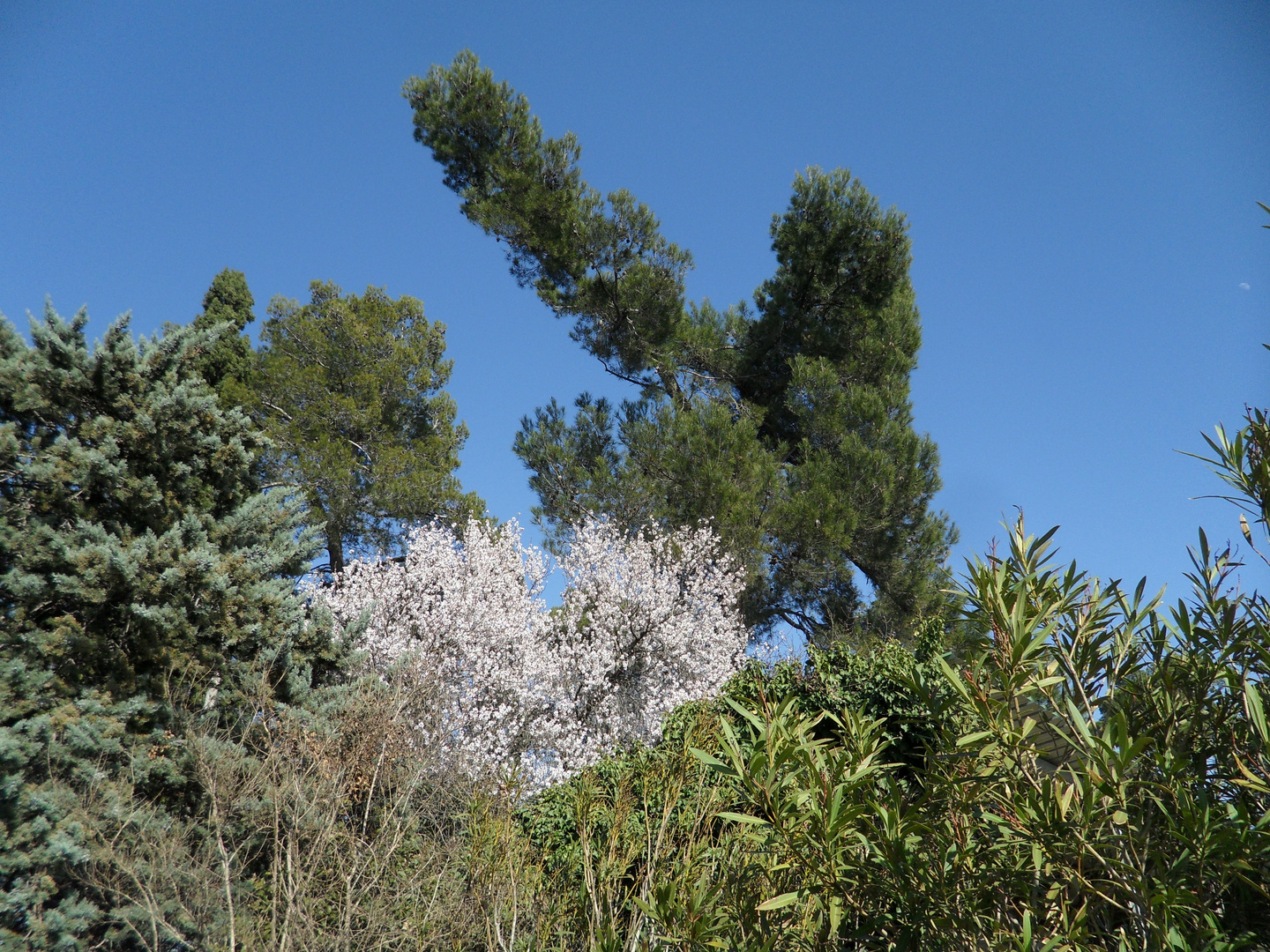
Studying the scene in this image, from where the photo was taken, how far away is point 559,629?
12.6 metres

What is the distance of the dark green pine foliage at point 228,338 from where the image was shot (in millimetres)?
15328

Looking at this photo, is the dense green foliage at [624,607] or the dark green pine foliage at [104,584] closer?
the dense green foliage at [624,607]

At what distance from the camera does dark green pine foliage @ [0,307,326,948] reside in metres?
5.31

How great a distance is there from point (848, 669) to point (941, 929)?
564 cm

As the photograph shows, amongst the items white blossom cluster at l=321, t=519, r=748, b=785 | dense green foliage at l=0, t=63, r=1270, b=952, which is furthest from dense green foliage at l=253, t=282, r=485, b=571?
white blossom cluster at l=321, t=519, r=748, b=785

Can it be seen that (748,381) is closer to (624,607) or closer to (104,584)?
(624,607)

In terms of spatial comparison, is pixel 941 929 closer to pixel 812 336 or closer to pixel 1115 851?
pixel 1115 851

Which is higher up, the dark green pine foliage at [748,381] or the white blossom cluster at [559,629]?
the dark green pine foliage at [748,381]

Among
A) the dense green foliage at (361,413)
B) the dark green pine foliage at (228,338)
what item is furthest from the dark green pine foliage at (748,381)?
the dark green pine foliage at (228,338)

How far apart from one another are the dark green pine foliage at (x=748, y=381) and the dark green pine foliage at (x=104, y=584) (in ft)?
25.4

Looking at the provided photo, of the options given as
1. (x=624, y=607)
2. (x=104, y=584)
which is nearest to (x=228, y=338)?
(x=624, y=607)

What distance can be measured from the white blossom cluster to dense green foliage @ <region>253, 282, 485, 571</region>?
1.31 meters

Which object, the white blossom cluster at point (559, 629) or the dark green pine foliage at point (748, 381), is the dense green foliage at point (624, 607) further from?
the white blossom cluster at point (559, 629)

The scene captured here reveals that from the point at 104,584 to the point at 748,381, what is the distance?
1228 centimetres
